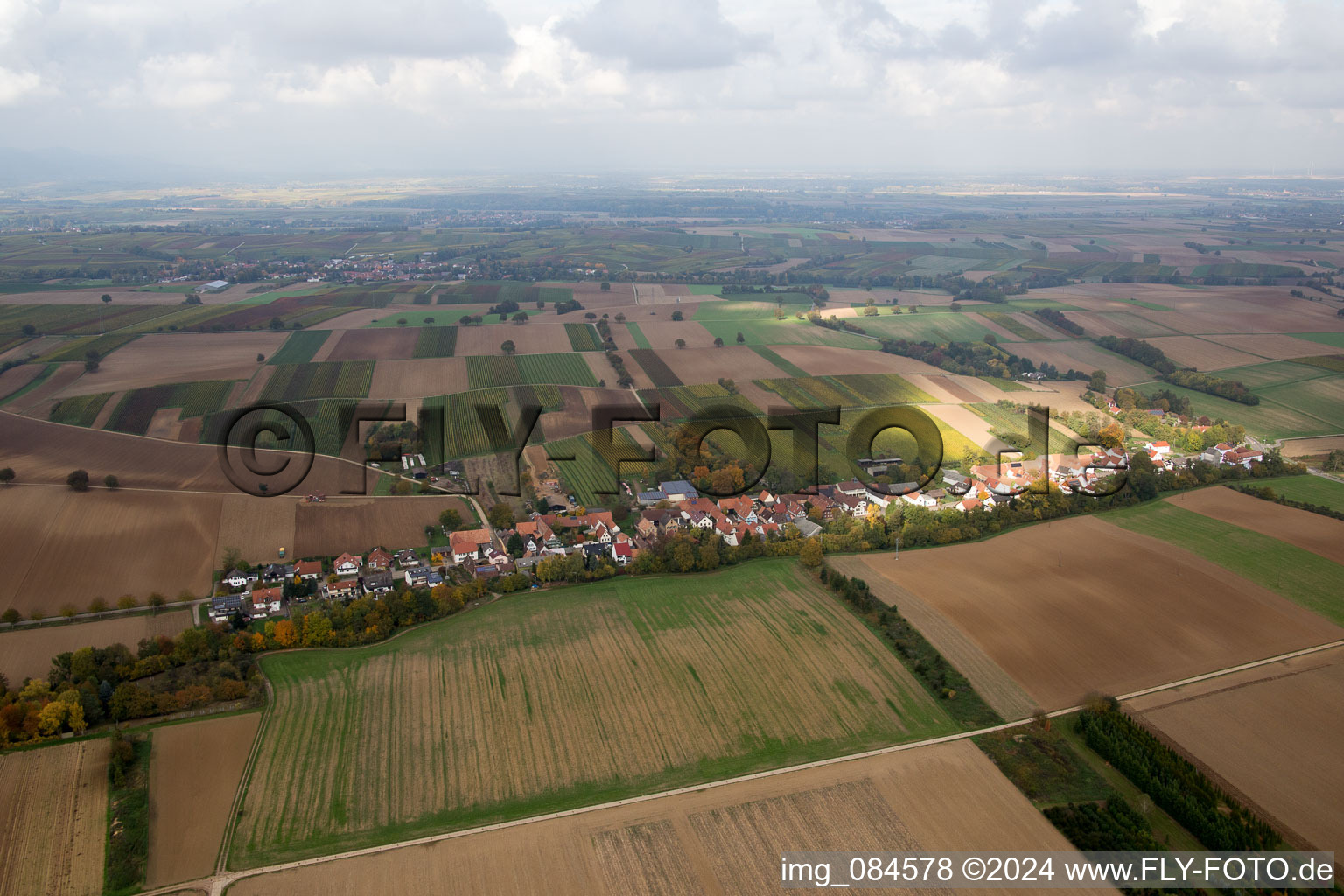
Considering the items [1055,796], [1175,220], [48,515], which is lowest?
[1055,796]

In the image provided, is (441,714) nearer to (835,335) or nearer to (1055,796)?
(1055,796)

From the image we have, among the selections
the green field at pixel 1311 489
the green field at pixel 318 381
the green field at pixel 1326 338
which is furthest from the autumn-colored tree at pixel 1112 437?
the green field at pixel 318 381

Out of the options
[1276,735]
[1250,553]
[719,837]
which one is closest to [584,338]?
[1250,553]

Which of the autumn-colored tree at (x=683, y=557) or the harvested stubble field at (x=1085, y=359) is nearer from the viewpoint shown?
the autumn-colored tree at (x=683, y=557)

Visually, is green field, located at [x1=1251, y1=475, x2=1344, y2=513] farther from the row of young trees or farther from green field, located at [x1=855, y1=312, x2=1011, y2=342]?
green field, located at [x1=855, y1=312, x2=1011, y2=342]

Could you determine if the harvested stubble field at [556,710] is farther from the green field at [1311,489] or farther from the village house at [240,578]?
the green field at [1311,489]

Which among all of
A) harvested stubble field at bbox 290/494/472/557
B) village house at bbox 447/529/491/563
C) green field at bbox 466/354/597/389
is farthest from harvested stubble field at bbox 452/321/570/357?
village house at bbox 447/529/491/563

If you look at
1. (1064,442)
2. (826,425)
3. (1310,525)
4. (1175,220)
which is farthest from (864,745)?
(1175,220)
